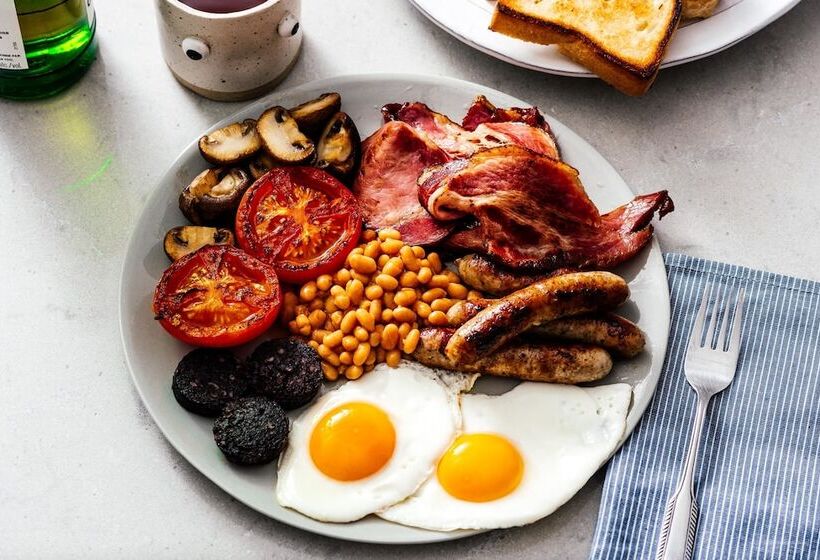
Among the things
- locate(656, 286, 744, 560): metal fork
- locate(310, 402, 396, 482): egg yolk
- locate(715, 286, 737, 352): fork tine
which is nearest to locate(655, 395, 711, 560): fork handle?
locate(656, 286, 744, 560): metal fork

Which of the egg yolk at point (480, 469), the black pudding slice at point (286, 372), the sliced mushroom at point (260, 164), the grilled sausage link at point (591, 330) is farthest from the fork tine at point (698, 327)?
the sliced mushroom at point (260, 164)

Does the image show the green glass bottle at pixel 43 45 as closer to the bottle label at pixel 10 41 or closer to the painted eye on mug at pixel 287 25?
the bottle label at pixel 10 41

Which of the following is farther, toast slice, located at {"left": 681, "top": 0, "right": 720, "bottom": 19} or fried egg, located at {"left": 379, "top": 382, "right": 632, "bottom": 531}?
toast slice, located at {"left": 681, "top": 0, "right": 720, "bottom": 19}

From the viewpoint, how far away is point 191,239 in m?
2.75

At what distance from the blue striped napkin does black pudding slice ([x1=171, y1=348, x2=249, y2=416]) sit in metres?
1.00

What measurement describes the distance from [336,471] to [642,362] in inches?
34.7

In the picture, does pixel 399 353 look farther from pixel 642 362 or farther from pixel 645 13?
pixel 645 13

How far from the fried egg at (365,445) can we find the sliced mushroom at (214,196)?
0.60 metres

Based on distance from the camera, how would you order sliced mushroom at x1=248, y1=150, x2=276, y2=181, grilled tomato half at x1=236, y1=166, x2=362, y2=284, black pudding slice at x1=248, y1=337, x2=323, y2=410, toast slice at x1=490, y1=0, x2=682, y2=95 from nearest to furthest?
black pudding slice at x1=248, y1=337, x2=323, y2=410 → grilled tomato half at x1=236, y1=166, x2=362, y2=284 → sliced mushroom at x1=248, y1=150, x2=276, y2=181 → toast slice at x1=490, y1=0, x2=682, y2=95

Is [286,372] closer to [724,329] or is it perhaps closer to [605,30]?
[724,329]

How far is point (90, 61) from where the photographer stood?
329 cm

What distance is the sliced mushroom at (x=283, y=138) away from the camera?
281cm

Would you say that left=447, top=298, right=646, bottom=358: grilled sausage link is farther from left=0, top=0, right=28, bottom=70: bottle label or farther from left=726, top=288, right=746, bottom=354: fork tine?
left=0, top=0, right=28, bottom=70: bottle label

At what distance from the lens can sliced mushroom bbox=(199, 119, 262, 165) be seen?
285cm
